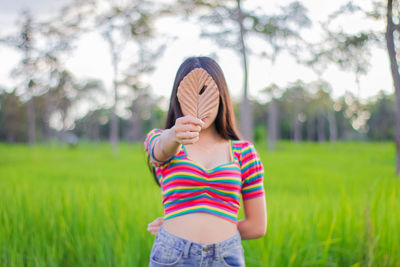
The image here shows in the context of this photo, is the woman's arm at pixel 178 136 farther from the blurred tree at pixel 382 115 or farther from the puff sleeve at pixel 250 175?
the blurred tree at pixel 382 115

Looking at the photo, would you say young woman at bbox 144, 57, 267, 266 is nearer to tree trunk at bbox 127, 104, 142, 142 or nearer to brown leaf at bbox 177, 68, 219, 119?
brown leaf at bbox 177, 68, 219, 119

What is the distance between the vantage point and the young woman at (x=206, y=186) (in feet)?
3.32

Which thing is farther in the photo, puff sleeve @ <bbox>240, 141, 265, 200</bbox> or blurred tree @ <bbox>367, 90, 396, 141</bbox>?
blurred tree @ <bbox>367, 90, 396, 141</bbox>

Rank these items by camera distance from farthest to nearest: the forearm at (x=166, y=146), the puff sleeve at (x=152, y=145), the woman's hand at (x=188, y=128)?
the puff sleeve at (x=152, y=145) → the forearm at (x=166, y=146) → the woman's hand at (x=188, y=128)

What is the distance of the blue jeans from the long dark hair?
38 cm

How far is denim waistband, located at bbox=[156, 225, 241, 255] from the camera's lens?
3.32 ft

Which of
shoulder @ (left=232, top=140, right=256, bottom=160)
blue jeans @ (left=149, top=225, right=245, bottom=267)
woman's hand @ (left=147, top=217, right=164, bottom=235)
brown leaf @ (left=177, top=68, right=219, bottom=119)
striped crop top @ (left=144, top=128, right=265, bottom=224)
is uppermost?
brown leaf @ (left=177, top=68, right=219, bottom=119)

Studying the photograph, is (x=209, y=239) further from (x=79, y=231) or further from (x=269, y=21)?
(x=269, y=21)

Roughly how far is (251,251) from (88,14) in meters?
13.7

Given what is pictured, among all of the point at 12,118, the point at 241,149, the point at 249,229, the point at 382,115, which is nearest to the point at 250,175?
the point at 241,149

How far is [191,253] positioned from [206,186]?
215 millimetres

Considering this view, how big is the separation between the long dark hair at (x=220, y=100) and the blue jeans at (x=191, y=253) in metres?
0.38

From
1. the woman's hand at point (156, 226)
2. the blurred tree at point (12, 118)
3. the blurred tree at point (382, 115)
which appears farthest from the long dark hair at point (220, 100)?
the blurred tree at point (382, 115)

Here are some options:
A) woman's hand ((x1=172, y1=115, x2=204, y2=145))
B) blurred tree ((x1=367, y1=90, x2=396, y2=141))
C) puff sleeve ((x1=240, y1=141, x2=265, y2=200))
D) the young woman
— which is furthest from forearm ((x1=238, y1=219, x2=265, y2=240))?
blurred tree ((x1=367, y1=90, x2=396, y2=141))
